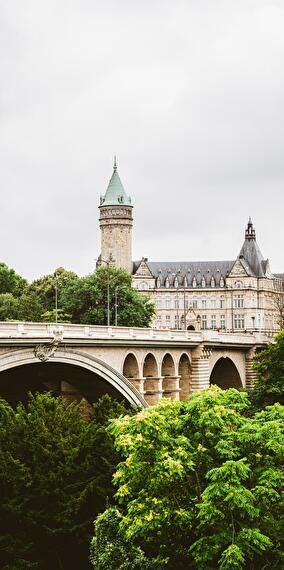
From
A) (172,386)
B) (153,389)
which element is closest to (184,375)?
(172,386)

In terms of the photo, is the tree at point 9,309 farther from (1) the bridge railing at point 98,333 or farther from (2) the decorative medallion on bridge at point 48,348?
(2) the decorative medallion on bridge at point 48,348

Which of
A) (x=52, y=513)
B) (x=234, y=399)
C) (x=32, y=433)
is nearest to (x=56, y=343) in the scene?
(x=32, y=433)

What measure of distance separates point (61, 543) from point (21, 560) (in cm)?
245

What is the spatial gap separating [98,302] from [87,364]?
189 feet

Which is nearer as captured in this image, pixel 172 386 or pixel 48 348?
pixel 48 348

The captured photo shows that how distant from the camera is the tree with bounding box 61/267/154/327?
108 m

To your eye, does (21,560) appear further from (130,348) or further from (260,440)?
(130,348)

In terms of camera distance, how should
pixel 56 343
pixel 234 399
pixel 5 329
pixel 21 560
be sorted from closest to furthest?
pixel 234 399
pixel 21 560
pixel 5 329
pixel 56 343

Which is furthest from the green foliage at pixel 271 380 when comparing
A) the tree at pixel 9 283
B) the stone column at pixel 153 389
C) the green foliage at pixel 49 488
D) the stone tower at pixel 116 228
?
the stone tower at pixel 116 228

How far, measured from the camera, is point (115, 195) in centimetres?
19175

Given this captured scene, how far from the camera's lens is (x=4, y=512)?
41.2 meters

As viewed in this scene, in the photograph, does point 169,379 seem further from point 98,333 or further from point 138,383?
point 98,333

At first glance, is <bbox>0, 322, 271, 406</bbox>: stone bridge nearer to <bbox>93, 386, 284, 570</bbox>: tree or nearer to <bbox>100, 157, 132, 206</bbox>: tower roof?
<bbox>93, 386, 284, 570</bbox>: tree

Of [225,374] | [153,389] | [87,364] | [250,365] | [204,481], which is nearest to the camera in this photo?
[204,481]
